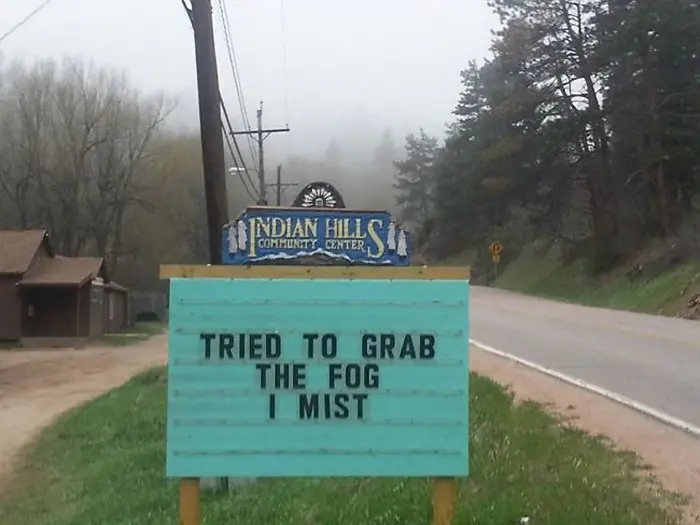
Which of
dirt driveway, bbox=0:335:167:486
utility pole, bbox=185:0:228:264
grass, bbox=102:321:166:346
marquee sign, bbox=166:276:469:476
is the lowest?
grass, bbox=102:321:166:346

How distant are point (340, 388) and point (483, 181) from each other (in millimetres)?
47992

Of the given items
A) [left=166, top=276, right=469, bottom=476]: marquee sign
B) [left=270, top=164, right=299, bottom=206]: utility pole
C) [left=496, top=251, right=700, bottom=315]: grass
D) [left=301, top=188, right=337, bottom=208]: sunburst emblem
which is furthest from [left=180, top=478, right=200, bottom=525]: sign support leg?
[left=270, top=164, right=299, bottom=206]: utility pole

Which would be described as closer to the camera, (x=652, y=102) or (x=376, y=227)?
(x=376, y=227)

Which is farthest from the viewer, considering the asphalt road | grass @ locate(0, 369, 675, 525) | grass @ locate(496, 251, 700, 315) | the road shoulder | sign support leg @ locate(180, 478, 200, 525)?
grass @ locate(496, 251, 700, 315)

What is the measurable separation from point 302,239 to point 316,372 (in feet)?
19.5

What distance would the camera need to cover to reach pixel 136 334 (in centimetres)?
5331

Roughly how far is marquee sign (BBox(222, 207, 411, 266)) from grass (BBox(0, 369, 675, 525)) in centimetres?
222

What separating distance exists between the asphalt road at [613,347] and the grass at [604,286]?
5.34 ft

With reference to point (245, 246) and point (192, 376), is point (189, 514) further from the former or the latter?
point (245, 246)

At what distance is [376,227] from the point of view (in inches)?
475

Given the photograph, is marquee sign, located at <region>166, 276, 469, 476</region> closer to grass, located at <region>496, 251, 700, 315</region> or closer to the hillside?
the hillside

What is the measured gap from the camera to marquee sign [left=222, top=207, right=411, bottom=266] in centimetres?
1103

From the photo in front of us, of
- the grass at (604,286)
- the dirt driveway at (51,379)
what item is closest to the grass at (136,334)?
the dirt driveway at (51,379)

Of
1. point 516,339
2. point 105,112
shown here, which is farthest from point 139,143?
point 516,339
